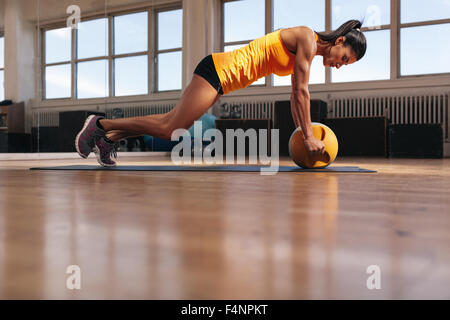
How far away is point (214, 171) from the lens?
7.32 feet

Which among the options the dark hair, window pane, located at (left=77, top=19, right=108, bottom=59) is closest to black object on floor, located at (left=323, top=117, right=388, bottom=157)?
window pane, located at (left=77, top=19, right=108, bottom=59)

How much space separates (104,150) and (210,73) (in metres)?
0.82

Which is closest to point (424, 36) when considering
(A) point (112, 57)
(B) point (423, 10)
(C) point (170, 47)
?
(B) point (423, 10)

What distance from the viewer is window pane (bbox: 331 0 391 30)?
19.5ft

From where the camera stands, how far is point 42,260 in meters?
0.42

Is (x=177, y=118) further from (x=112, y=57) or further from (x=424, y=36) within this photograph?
(x=424, y=36)

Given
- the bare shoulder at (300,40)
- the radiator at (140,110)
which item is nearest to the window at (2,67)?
the radiator at (140,110)

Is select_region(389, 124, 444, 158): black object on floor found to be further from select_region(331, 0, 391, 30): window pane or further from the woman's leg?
the woman's leg

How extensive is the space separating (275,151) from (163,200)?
5202mm

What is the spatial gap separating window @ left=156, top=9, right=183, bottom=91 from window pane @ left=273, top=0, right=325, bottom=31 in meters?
1.78

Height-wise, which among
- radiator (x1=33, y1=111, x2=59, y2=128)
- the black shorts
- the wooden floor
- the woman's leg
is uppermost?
the black shorts

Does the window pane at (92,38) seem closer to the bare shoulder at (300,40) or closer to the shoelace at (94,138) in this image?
the shoelace at (94,138)
